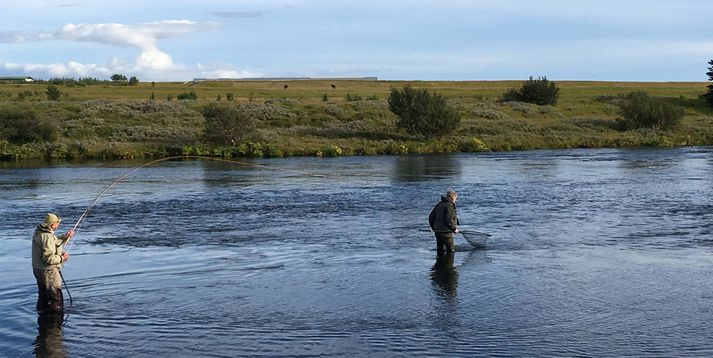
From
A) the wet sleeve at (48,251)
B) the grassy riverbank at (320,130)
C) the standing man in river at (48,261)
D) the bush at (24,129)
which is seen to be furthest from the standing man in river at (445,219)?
the bush at (24,129)

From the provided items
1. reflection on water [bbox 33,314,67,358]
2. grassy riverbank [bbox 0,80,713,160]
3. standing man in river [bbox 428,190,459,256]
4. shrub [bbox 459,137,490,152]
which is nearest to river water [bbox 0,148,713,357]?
reflection on water [bbox 33,314,67,358]

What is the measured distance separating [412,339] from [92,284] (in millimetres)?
6810

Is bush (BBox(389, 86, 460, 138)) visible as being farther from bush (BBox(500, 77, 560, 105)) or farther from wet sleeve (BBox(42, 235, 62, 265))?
wet sleeve (BBox(42, 235, 62, 265))

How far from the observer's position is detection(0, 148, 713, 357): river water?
12.3m

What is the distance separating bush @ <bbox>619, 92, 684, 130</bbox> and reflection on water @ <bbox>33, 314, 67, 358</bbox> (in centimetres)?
5784

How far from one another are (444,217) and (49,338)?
8086mm

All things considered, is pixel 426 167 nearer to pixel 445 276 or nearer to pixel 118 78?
pixel 445 276

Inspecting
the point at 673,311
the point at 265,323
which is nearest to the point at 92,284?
the point at 265,323

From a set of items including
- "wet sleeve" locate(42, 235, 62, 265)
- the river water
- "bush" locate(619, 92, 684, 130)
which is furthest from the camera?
"bush" locate(619, 92, 684, 130)

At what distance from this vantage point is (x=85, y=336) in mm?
12648

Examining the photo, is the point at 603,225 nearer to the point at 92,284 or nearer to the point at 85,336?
the point at 92,284

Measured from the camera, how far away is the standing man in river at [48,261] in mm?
13320

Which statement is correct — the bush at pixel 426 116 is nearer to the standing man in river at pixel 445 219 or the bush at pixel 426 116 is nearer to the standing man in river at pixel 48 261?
the standing man in river at pixel 445 219

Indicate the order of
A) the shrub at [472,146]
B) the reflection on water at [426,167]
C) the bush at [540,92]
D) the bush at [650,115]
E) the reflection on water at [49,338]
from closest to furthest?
the reflection on water at [49,338] → the reflection on water at [426,167] → the shrub at [472,146] → the bush at [650,115] → the bush at [540,92]
